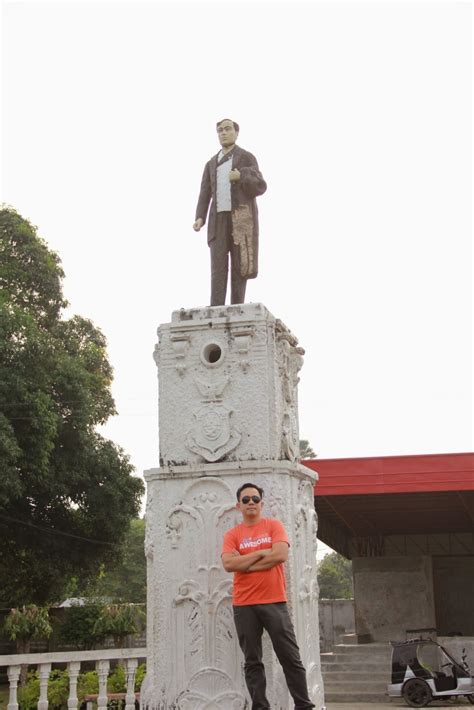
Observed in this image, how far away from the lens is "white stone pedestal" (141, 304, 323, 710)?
5719 mm

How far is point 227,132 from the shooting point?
22.4 feet

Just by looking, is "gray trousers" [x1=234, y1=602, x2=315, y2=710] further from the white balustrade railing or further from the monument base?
the white balustrade railing

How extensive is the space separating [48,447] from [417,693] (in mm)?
8101

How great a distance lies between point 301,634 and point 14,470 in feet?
36.3

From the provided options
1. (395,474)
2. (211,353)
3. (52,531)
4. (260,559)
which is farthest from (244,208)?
→ (52,531)

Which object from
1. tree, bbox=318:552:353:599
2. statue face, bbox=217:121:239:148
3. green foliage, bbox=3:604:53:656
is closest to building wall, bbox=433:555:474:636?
green foliage, bbox=3:604:53:656

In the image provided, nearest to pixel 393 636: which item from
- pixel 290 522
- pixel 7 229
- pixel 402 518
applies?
pixel 402 518

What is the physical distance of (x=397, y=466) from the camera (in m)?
14.2


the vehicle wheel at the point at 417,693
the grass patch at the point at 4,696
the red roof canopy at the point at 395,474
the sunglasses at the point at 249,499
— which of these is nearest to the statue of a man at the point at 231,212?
the sunglasses at the point at 249,499

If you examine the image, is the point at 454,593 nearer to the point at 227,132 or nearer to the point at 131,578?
the point at 227,132

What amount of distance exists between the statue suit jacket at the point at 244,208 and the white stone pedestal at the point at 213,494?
0.62 metres

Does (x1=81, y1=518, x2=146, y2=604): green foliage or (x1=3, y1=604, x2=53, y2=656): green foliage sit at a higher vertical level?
(x1=81, y1=518, x2=146, y2=604): green foliage

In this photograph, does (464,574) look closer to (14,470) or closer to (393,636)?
(393,636)

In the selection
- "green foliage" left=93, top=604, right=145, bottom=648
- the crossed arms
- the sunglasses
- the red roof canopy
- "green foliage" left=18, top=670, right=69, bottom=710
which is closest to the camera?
the crossed arms
